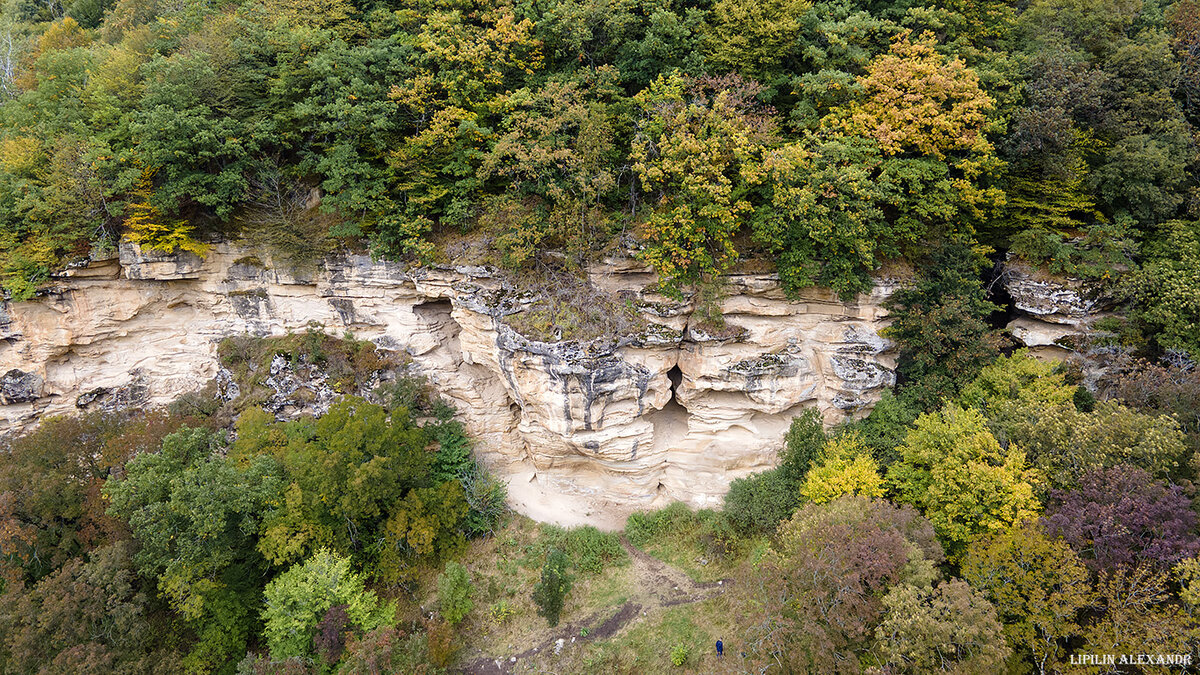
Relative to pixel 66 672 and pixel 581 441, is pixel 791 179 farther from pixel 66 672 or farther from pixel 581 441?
pixel 66 672

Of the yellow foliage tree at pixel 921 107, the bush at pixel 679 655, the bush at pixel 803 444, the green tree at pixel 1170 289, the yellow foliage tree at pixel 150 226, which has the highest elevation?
the yellow foliage tree at pixel 921 107

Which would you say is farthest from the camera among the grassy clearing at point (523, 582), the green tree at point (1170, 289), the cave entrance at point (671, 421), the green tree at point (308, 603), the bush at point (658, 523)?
the cave entrance at point (671, 421)

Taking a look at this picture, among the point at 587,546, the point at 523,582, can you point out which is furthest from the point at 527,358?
the point at 523,582

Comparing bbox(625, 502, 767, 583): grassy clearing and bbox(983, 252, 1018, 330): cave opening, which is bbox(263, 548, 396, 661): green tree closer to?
bbox(625, 502, 767, 583): grassy clearing

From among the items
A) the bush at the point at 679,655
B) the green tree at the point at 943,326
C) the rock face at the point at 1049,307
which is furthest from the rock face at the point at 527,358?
the bush at the point at 679,655

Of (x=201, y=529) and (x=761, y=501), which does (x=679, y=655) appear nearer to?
(x=761, y=501)

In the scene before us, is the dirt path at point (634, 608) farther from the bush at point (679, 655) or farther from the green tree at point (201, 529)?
the green tree at point (201, 529)

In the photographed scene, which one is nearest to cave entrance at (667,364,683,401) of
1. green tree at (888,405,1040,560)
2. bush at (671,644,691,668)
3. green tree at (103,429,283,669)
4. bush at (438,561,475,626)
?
green tree at (888,405,1040,560)
